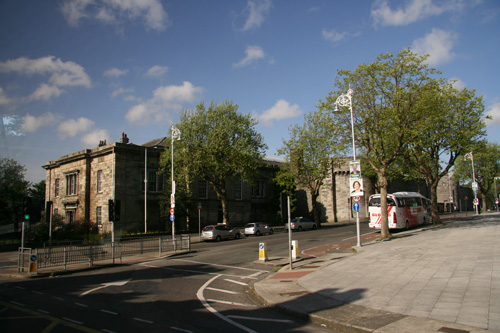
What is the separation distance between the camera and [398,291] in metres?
9.42

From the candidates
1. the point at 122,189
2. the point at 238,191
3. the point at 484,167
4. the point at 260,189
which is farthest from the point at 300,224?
the point at 484,167

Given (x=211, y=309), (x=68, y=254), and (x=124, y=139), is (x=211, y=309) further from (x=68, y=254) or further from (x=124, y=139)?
(x=124, y=139)

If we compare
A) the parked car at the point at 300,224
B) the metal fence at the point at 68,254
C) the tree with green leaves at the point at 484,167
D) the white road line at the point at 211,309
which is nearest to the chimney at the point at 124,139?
the parked car at the point at 300,224

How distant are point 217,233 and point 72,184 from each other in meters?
25.7

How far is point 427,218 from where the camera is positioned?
3825 centimetres

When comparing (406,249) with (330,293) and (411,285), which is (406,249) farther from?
(330,293)

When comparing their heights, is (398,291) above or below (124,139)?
below

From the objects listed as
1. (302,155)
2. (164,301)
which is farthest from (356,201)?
(302,155)

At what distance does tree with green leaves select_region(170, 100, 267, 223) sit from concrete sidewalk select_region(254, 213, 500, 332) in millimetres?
20945

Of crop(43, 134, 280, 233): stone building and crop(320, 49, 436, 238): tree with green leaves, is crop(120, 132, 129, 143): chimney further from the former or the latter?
crop(320, 49, 436, 238): tree with green leaves

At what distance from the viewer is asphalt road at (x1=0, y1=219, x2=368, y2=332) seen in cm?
747

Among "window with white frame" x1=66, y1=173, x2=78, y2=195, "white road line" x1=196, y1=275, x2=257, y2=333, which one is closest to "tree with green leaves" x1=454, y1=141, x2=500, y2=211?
"white road line" x1=196, y1=275, x2=257, y2=333

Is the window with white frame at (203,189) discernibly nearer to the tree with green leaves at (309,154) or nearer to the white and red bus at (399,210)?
the tree with green leaves at (309,154)

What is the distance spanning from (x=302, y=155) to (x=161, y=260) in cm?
2614
